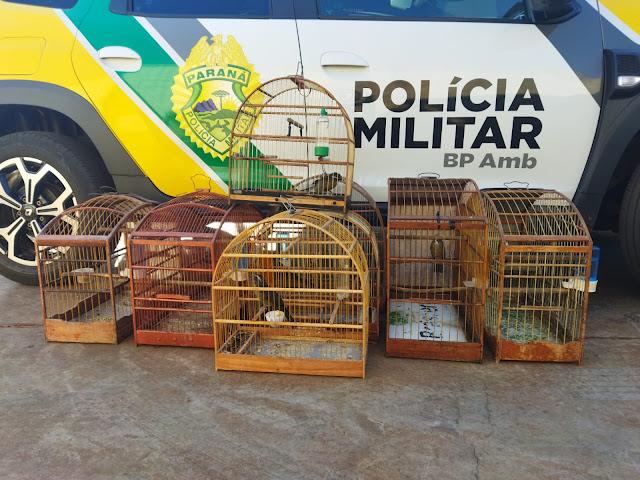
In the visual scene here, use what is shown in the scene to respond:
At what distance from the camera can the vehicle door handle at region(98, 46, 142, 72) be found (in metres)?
3.38

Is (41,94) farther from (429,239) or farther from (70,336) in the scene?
(429,239)

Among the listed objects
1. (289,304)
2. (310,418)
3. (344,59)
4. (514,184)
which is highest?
(344,59)

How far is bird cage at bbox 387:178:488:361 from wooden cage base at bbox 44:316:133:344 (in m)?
1.65

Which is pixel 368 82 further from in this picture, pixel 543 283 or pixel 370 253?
pixel 543 283

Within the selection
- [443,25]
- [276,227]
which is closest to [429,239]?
[276,227]

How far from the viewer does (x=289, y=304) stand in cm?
313

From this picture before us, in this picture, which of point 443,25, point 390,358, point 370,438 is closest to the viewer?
point 370,438

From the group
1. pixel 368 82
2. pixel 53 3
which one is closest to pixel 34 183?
pixel 53 3

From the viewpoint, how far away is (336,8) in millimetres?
3309

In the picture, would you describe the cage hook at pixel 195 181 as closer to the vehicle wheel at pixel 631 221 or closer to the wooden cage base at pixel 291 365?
the wooden cage base at pixel 291 365

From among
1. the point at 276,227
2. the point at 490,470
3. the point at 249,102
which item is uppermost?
the point at 249,102

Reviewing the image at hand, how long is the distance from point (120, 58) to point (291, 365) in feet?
7.92

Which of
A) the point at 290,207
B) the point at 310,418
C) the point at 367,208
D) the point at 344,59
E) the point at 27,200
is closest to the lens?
the point at 310,418

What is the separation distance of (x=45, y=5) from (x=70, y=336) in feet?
7.58
